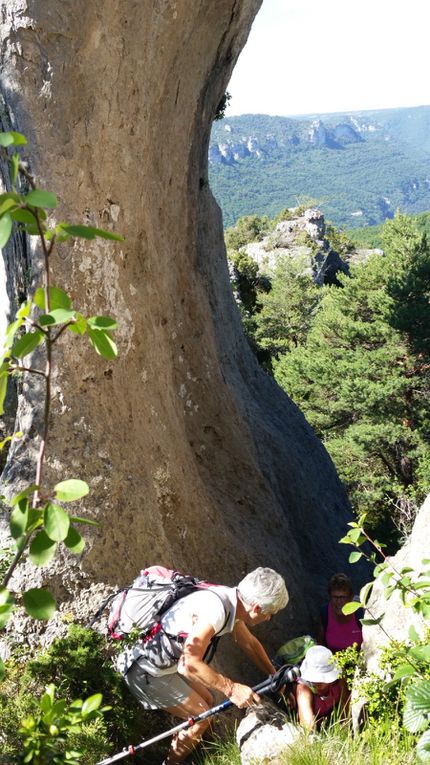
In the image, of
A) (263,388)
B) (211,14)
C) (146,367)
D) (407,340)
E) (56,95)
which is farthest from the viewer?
(407,340)

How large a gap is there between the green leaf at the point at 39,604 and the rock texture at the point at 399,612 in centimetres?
274

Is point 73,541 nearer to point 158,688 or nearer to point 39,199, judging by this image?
point 39,199

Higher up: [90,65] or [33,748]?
[90,65]

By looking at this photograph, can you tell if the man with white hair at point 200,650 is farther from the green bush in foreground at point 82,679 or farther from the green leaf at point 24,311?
the green leaf at point 24,311

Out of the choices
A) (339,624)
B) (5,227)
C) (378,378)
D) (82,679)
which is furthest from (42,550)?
(378,378)

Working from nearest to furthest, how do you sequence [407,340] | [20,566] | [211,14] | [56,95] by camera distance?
[20,566]
[56,95]
[211,14]
[407,340]

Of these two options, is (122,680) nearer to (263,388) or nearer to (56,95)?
(56,95)

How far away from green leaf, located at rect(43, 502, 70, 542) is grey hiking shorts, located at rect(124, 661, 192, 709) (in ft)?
9.46

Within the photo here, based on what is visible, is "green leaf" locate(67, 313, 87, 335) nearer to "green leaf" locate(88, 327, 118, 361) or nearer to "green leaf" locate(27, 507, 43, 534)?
"green leaf" locate(88, 327, 118, 361)

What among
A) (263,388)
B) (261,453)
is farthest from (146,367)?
(263,388)

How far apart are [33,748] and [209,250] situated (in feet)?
27.5

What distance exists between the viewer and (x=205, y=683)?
3.92 m

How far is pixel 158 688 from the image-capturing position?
14.2ft

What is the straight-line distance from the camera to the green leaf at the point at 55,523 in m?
1.69
